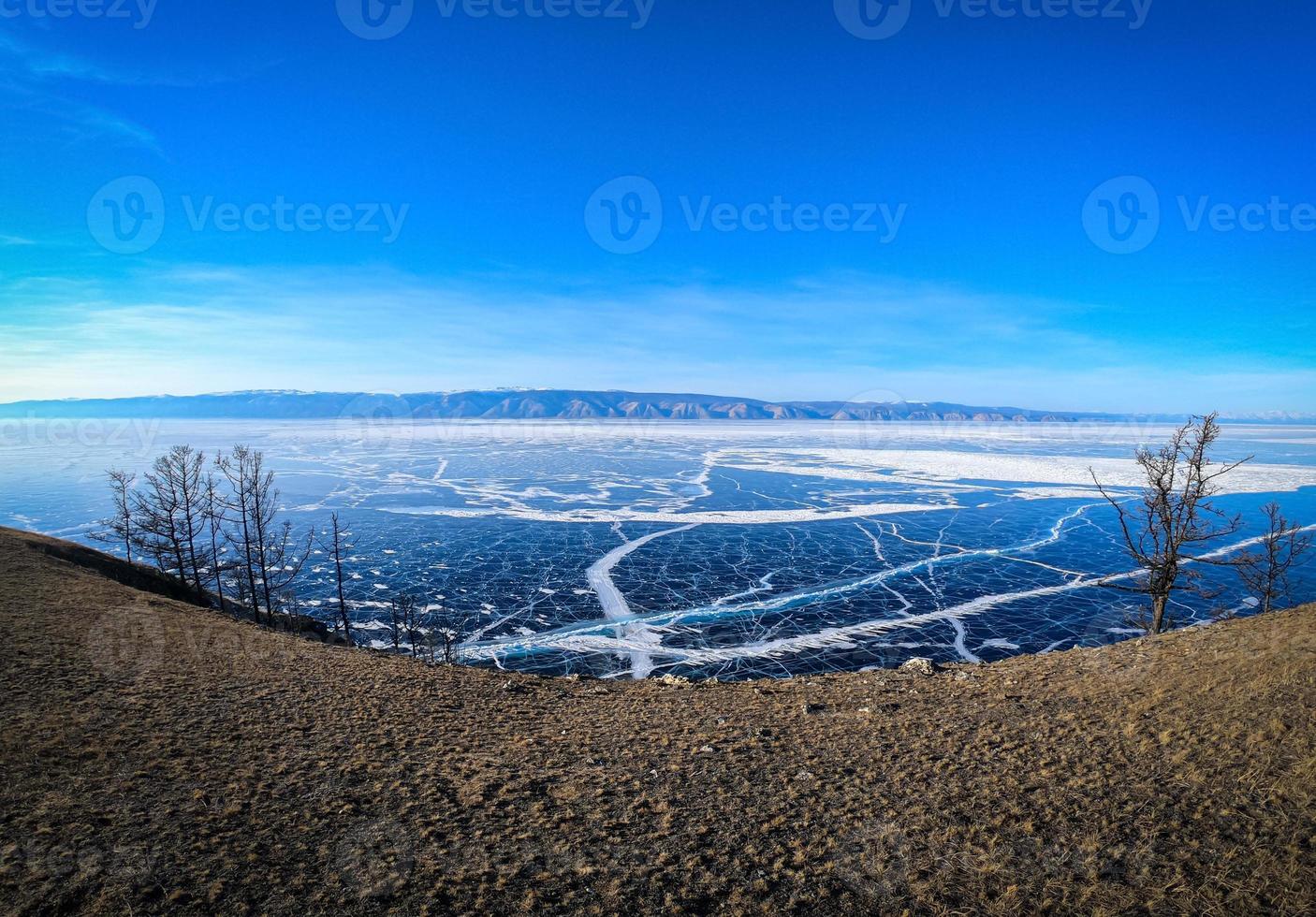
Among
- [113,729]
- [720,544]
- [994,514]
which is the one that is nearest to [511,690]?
[113,729]

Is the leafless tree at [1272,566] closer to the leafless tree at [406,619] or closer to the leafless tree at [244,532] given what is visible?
the leafless tree at [406,619]

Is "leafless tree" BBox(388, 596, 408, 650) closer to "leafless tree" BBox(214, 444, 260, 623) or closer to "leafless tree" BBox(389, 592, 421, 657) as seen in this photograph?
"leafless tree" BBox(389, 592, 421, 657)

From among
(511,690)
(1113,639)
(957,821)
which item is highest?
(957,821)

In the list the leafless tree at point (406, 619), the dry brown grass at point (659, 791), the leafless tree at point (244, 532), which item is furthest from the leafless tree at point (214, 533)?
the dry brown grass at point (659, 791)

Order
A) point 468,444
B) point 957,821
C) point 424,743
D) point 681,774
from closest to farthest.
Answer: point 957,821, point 681,774, point 424,743, point 468,444

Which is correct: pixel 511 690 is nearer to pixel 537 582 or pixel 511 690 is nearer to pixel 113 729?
pixel 113 729
